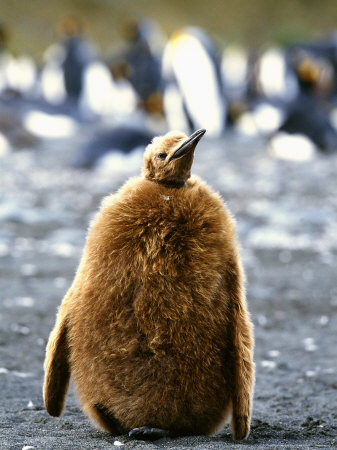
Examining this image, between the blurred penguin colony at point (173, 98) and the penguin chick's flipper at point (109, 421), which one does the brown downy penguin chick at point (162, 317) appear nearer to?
the penguin chick's flipper at point (109, 421)

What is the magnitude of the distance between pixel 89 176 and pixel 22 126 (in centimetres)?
316

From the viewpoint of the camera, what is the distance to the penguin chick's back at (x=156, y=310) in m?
2.13

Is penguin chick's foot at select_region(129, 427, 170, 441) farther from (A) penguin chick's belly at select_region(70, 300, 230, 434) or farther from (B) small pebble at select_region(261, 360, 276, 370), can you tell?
(B) small pebble at select_region(261, 360, 276, 370)

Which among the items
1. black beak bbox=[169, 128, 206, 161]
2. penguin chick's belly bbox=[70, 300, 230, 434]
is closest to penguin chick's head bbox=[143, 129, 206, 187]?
black beak bbox=[169, 128, 206, 161]

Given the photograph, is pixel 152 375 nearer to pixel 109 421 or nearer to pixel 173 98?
pixel 109 421

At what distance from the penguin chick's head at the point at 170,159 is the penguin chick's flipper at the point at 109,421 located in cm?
67

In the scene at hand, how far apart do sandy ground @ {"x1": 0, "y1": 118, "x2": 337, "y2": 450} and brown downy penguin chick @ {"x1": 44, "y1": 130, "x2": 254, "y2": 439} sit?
0.31ft

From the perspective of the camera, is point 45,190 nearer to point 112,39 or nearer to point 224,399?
point 224,399

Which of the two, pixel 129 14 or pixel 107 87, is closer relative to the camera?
pixel 107 87

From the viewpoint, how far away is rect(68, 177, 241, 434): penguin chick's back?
2.13 metres

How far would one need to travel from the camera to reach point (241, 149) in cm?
1172

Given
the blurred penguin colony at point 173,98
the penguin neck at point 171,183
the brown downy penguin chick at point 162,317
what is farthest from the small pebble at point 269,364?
the blurred penguin colony at point 173,98

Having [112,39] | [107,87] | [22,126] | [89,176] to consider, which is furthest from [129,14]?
[89,176]

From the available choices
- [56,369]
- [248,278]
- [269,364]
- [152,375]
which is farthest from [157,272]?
[248,278]
